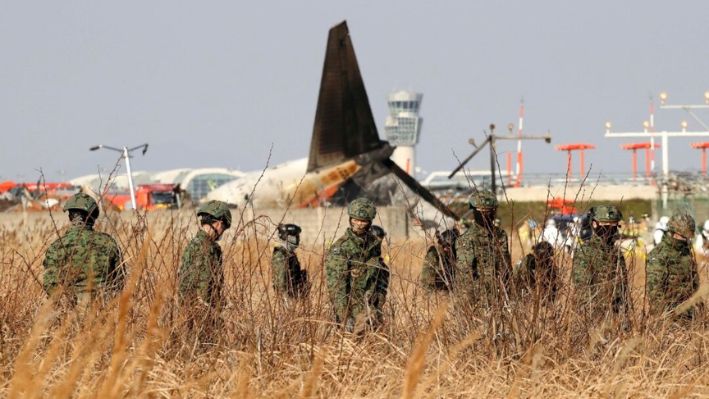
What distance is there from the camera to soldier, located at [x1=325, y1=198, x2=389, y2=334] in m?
10.1

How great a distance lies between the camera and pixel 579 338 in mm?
8727

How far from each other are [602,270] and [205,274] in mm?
2849

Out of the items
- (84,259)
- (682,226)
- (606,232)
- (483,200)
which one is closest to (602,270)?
(483,200)

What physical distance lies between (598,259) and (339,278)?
196 centimetres

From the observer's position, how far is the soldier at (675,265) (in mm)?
10711

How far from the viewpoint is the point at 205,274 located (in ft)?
30.1

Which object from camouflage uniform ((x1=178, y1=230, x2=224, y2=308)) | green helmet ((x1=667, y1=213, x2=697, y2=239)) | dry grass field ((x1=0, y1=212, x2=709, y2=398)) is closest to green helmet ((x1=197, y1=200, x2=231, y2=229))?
camouflage uniform ((x1=178, y1=230, x2=224, y2=308))

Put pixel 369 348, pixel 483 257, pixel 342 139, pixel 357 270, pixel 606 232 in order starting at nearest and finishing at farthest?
1. pixel 369 348
2. pixel 483 257
3. pixel 357 270
4. pixel 606 232
5. pixel 342 139

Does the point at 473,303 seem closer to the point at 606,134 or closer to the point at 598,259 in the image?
the point at 598,259

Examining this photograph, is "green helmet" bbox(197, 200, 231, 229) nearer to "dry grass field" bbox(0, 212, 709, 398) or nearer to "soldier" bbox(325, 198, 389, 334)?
"dry grass field" bbox(0, 212, 709, 398)

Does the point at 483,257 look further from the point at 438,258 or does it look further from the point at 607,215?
the point at 607,215

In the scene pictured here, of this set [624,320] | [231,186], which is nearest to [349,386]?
[624,320]

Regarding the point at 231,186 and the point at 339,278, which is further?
the point at 231,186

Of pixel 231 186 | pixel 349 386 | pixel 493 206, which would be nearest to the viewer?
pixel 349 386
